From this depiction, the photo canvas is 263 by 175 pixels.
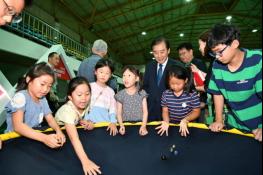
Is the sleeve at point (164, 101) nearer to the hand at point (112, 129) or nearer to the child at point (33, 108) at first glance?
the hand at point (112, 129)

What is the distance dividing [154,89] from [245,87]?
101cm

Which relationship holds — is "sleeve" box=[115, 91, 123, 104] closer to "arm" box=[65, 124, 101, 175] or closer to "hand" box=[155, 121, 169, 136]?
"hand" box=[155, 121, 169, 136]

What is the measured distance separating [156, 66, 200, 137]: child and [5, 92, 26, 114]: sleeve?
1071 millimetres

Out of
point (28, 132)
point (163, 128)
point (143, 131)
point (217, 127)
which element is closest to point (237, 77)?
point (217, 127)

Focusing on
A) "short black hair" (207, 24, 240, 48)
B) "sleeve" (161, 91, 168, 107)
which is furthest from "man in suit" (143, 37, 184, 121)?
"short black hair" (207, 24, 240, 48)

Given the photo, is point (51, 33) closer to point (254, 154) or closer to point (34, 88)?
point (34, 88)

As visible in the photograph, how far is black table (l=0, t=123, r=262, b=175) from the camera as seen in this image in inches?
58.9

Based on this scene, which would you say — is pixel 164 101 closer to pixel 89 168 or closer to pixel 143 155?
pixel 143 155

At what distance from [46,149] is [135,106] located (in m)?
0.82

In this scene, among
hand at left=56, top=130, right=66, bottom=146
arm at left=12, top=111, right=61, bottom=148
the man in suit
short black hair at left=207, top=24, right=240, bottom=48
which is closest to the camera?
short black hair at left=207, top=24, right=240, bottom=48

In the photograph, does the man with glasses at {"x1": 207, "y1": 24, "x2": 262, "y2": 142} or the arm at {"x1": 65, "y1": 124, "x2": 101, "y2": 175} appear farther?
the arm at {"x1": 65, "y1": 124, "x2": 101, "y2": 175}

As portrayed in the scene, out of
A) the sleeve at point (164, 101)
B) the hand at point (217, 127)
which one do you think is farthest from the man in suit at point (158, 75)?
the hand at point (217, 127)

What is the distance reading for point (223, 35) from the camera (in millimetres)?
1236

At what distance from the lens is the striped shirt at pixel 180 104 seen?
200 cm
